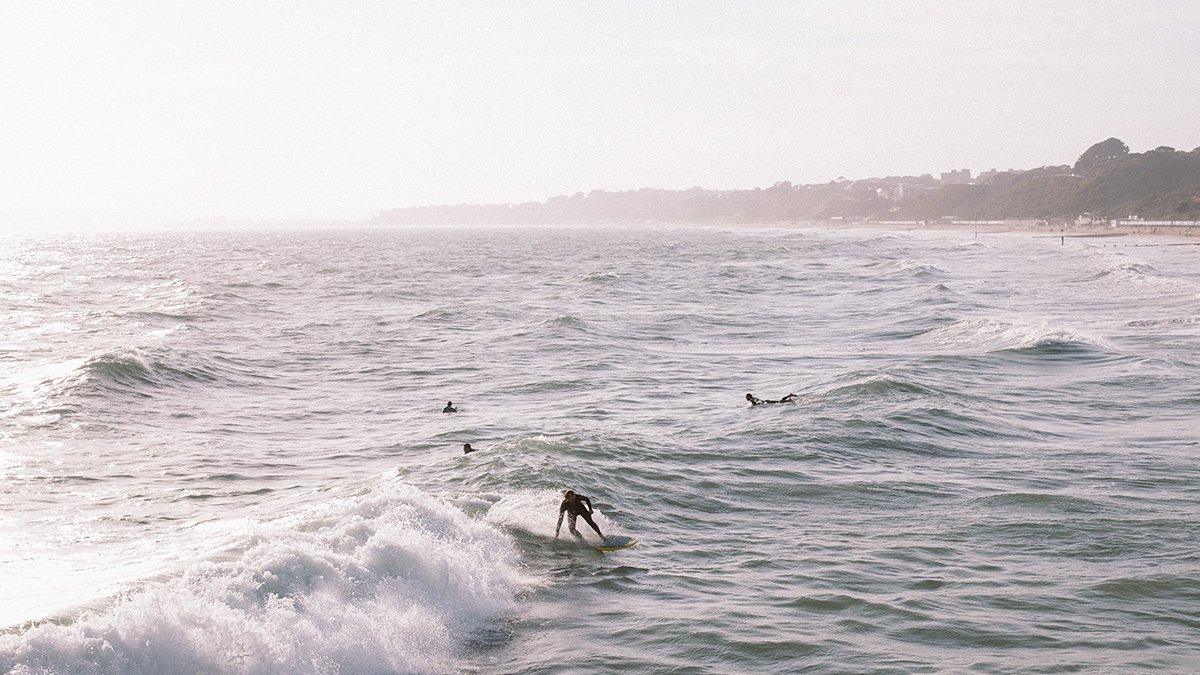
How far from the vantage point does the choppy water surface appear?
41.5 feet

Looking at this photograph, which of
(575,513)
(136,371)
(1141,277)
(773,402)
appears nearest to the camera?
(575,513)

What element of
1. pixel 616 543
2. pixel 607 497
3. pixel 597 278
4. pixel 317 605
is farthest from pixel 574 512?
pixel 597 278

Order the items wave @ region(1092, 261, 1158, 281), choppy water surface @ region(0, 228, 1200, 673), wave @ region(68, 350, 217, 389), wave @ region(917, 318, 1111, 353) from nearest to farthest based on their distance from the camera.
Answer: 1. choppy water surface @ region(0, 228, 1200, 673)
2. wave @ region(68, 350, 217, 389)
3. wave @ region(917, 318, 1111, 353)
4. wave @ region(1092, 261, 1158, 281)

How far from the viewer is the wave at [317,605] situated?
10.8m

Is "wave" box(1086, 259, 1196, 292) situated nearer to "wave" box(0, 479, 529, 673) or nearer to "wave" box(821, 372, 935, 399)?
"wave" box(821, 372, 935, 399)

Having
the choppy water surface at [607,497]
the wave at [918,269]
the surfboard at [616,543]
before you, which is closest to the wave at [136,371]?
the choppy water surface at [607,497]

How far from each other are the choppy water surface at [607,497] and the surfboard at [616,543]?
0.29 meters

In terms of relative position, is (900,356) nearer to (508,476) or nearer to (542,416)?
(542,416)

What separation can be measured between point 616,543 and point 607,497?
2.82m

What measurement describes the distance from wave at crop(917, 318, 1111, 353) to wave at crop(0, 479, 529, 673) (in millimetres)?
28196

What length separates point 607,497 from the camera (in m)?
20.1

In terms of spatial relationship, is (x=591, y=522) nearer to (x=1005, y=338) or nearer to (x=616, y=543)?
(x=616, y=543)

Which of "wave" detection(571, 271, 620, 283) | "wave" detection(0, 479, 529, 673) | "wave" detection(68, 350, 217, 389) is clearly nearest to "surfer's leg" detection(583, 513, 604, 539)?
"wave" detection(0, 479, 529, 673)

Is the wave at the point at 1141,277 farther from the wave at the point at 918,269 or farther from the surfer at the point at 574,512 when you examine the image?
the surfer at the point at 574,512
